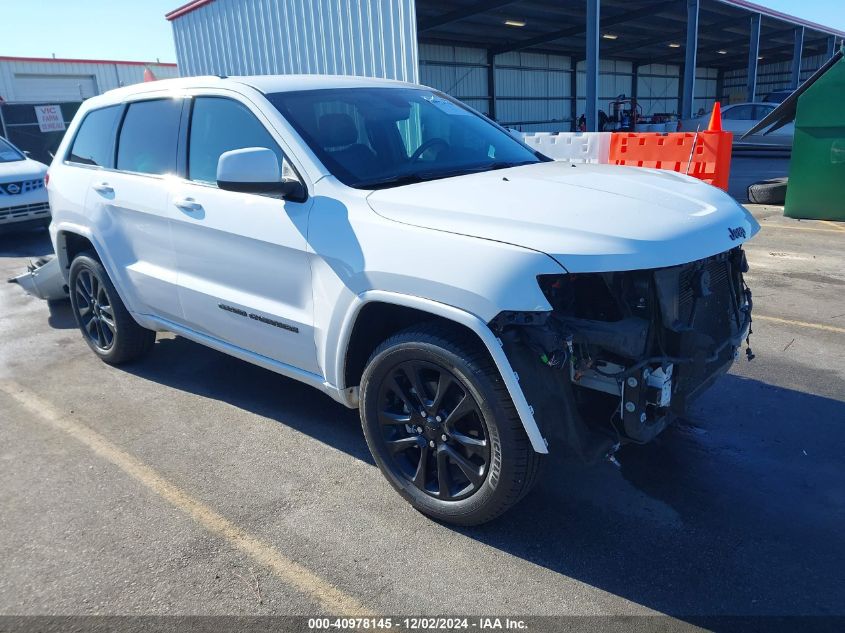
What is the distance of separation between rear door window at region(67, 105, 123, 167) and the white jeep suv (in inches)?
19.0

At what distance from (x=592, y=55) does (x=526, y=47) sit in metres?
10.1

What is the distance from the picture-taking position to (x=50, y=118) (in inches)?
806

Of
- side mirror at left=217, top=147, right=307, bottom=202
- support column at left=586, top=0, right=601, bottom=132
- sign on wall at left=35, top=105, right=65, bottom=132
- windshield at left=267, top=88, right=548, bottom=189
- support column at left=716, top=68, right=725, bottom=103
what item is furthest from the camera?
support column at left=716, top=68, right=725, bottom=103

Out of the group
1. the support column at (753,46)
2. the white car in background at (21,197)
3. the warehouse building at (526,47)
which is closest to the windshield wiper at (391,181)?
the white car in background at (21,197)

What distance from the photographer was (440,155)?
12.3 ft

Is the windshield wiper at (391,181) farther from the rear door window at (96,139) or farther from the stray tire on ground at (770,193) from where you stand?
the stray tire on ground at (770,193)

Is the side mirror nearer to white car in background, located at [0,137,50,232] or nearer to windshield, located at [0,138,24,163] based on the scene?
white car in background, located at [0,137,50,232]

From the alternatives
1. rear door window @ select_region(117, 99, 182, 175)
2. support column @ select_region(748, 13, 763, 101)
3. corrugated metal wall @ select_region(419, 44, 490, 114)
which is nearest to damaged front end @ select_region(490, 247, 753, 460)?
rear door window @ select_region(117, 99, 182, 175)

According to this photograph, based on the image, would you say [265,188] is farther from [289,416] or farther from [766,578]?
[766,578]

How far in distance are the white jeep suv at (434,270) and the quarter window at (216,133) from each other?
1cm

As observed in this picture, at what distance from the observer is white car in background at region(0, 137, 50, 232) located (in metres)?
10.5

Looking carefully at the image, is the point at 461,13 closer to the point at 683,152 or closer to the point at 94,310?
the point at 683,152

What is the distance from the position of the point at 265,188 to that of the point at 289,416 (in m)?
1.60

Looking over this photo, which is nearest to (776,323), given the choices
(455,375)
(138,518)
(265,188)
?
(455,375)
